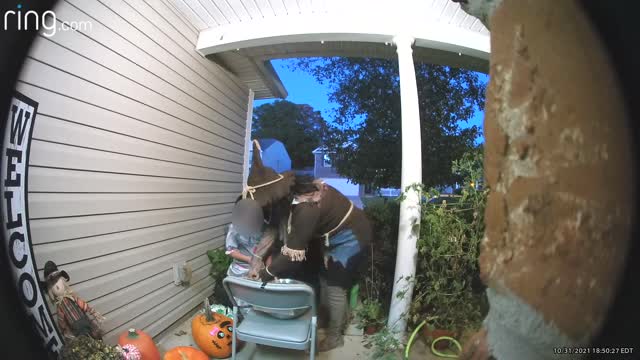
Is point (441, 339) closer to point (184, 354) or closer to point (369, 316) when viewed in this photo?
point (369, 316)

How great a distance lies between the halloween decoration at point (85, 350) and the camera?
835mm

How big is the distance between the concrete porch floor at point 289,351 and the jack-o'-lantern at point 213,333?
5cm

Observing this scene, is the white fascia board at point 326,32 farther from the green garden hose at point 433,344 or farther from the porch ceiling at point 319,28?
the green garden hose at point 433,344

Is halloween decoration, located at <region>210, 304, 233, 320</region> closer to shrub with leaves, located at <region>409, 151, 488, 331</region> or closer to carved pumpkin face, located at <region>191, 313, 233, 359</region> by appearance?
carved pumpkin face, located at <region>191, 313, 233, 359</region>

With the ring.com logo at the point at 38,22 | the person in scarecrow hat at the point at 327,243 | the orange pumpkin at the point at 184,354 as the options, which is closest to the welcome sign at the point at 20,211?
the ring.com logo at the point at 38,22

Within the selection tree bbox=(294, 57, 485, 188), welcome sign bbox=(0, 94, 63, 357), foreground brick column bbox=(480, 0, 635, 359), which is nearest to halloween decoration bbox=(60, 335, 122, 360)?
welcome sign bbox=(0, 94, 63, 357)

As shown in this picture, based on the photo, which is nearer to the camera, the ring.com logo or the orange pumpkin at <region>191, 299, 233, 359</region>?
the ring.com logo

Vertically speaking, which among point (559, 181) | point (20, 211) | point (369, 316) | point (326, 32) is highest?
point (326, 32)

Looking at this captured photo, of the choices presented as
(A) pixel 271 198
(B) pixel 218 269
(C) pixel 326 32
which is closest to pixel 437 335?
(A) pixel 271 198

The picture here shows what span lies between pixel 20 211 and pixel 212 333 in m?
0.86

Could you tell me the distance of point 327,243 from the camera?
1.06 m

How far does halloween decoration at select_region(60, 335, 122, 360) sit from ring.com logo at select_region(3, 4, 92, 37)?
972 millimetres

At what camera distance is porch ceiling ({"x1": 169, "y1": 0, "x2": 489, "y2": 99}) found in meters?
1.65

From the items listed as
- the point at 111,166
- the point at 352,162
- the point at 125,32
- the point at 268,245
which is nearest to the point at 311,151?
the point at 352,162
